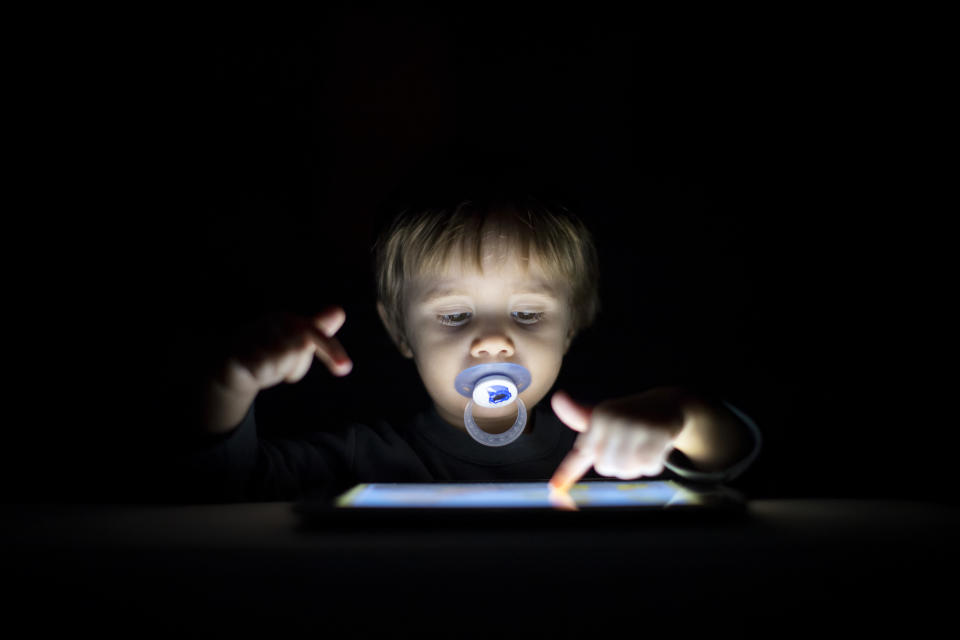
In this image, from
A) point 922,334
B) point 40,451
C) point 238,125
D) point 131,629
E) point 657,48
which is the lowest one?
point 131,629

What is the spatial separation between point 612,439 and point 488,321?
28 cm

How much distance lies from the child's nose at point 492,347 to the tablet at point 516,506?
0.24 meters

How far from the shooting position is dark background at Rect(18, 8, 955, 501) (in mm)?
947

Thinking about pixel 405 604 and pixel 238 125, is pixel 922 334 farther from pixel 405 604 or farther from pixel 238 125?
pixel 238 125

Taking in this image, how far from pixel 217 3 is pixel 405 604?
0.95m

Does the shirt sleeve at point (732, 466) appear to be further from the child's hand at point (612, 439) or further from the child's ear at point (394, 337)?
the child's ear at point (394, 337)

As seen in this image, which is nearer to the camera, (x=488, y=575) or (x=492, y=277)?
(x=488, y=575)

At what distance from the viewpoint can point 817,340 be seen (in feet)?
A: 3.39

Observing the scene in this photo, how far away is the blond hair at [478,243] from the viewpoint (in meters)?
0.90

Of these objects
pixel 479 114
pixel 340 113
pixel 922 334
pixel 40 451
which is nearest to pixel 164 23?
pixel 340 113

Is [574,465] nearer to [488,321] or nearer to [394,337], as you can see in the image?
[488,321]

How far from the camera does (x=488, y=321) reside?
33.1 inches

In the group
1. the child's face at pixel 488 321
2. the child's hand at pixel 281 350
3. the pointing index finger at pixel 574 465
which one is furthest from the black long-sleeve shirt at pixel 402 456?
the pointing index finger at pixel 574 465

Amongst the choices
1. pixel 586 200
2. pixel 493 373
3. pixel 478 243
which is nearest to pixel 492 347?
pixel 493 373
